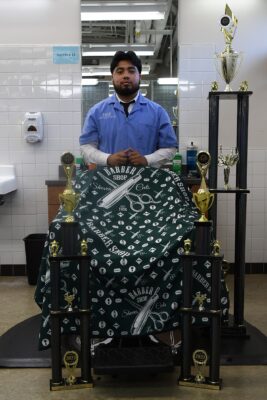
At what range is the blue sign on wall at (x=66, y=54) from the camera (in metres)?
4.27

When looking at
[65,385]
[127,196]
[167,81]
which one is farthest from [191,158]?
[65,385]

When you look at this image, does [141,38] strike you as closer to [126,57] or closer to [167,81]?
[167,81]

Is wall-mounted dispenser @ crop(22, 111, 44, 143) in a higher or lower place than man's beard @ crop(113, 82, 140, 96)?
lower

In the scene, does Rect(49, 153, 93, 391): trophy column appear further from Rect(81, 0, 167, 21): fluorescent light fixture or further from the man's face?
Rect(81, 0, 167, 21): fluorescent light fixture

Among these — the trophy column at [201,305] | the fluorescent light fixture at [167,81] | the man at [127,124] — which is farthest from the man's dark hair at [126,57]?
the fluorescent light fixture at [167,81]

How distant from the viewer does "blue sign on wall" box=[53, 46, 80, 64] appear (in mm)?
4266

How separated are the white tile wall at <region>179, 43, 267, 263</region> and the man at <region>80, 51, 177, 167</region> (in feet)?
3.95

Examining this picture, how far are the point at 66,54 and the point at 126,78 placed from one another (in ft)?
4.76

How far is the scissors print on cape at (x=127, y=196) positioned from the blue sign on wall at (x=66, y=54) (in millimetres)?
1888

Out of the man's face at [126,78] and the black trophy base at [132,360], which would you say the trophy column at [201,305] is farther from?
the man's face at [126,78]

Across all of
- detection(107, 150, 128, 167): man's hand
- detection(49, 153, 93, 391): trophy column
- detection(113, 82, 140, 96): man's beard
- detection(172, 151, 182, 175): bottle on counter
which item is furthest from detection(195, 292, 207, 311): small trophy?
detection(172, 151, 182, 175): bottle on counter

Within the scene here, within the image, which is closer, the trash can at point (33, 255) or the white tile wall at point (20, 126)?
the trash can at point (33, 255)

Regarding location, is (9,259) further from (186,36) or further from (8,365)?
(186,36)

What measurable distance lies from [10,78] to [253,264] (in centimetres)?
278
